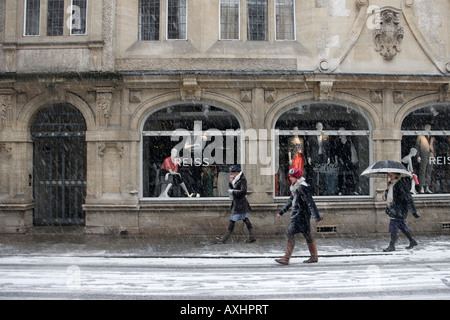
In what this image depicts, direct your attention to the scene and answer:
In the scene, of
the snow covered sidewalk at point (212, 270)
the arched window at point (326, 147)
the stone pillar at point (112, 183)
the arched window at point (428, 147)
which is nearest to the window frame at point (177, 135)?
the stone pillar at point (112, 183)

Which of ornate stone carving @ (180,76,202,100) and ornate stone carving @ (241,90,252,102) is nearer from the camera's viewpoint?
ornate stone carving @ (180,76,202,100)

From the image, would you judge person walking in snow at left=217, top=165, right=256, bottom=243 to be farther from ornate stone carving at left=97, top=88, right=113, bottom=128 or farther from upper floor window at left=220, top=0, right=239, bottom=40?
upper floor window at left=220, top=0, right=239, bottom=40

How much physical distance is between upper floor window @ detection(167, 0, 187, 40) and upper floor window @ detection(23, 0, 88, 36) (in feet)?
8.22

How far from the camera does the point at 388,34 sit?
1261cm

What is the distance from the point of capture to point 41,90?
40.1 ft

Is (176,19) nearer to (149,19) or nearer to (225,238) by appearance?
(149,19)

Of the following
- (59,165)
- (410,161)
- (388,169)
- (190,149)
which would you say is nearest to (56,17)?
(59,165)

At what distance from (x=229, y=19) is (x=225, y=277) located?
8.36m

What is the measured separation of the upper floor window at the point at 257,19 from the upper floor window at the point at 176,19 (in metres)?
1.97

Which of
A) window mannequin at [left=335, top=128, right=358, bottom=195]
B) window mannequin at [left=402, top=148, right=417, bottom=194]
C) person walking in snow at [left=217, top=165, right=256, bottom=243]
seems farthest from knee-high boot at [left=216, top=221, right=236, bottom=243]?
window mannequin at [left=402, top=148, right=417, bottom=194]

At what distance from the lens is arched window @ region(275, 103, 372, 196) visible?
Result: 12.9 metres

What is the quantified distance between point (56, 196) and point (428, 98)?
Answer: 12037 millimetres
